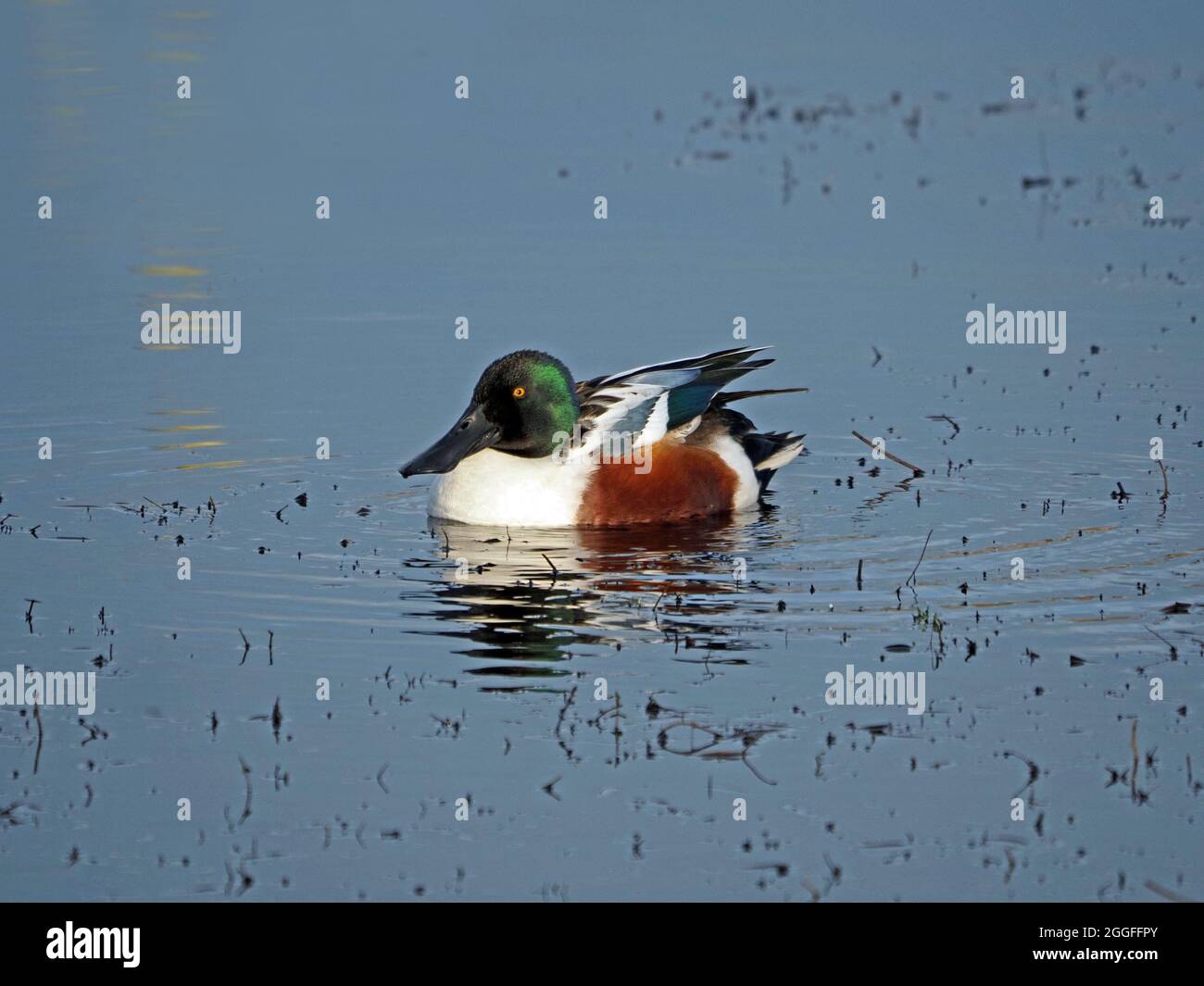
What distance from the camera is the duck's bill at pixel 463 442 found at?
11.4 m

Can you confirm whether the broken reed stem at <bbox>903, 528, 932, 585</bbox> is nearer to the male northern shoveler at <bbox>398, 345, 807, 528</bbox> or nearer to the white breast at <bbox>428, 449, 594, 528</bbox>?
the male northern shoveler at <bbox>398, 345, 807, 528</bbox>

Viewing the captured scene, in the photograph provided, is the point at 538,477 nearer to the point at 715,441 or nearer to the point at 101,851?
the point at 715,441

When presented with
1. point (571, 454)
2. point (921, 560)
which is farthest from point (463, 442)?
point (921, 560)

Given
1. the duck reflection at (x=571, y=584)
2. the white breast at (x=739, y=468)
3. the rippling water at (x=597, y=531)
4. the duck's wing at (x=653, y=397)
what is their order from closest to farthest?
the rippling water at (x=597, y=531) → the duck reflection at (x=571, y=584) → the duck's wing at (x=653, y=397) → the white breast at (x=739, y=468)

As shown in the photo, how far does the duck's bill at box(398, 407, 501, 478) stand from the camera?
37.3 ft

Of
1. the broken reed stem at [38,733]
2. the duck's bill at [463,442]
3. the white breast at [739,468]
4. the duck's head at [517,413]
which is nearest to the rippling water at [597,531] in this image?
the broken reed stem at [38,733]

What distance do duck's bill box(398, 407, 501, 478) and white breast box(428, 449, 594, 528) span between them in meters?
0.12

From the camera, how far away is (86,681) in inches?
335

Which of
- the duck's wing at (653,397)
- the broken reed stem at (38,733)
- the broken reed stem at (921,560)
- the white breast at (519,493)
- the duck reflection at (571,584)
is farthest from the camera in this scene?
the duck's wing at (653,397)

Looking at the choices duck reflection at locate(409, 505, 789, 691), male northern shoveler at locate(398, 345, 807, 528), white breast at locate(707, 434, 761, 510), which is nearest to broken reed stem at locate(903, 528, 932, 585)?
→ duck reflection at locate(409, 505, 789, 691)

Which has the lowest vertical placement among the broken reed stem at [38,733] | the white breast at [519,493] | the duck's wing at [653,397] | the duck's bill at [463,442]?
the broken reed stem at [38,733]

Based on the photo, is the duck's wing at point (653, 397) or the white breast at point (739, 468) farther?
the white breast at point (739, 468)

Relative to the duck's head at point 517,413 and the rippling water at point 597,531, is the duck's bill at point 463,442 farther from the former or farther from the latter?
the rippling water at point 597,531

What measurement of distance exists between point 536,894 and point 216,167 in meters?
16.0
